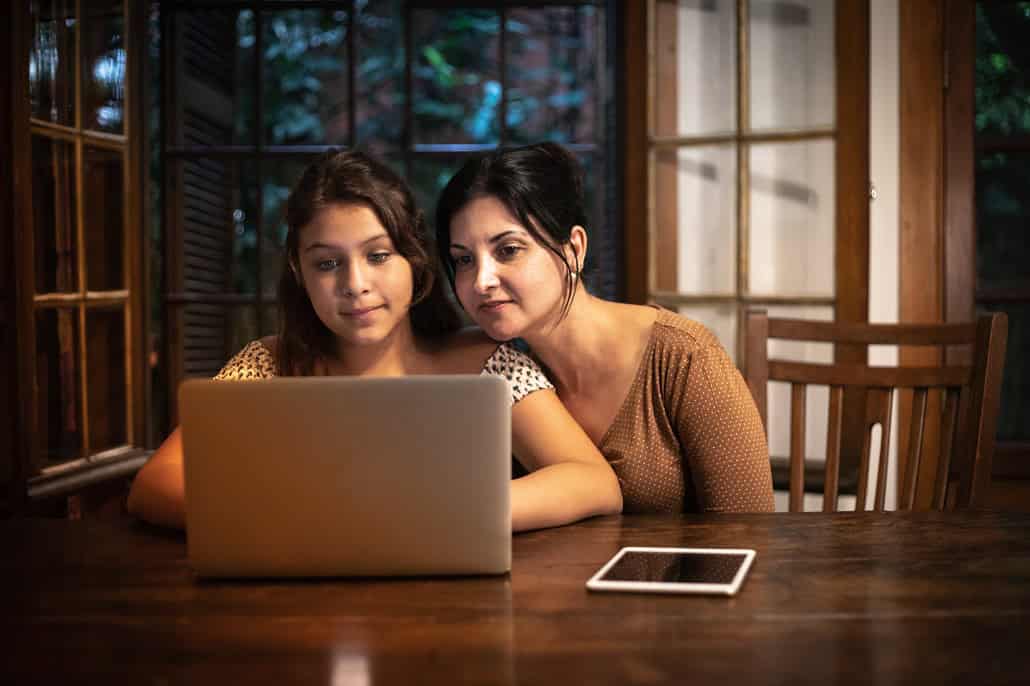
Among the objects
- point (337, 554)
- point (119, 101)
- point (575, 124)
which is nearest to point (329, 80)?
point (575, 124)

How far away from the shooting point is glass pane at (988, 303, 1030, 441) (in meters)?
2.93

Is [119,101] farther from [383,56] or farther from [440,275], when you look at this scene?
[383,56]

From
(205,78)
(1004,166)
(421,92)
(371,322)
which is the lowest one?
(371,322)

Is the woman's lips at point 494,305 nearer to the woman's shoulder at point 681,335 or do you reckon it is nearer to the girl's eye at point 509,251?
the girl's eye at point 509,251

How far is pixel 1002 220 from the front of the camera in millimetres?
2939

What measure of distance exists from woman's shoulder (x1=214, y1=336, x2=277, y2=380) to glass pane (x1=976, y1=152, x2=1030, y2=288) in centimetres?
201

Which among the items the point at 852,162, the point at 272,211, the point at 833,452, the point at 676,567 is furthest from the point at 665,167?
the point at 272,211

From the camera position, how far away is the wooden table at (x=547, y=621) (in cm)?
78

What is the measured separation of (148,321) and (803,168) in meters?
1.85

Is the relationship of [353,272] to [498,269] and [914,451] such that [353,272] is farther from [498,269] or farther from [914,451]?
[914,451]

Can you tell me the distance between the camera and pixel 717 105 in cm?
301

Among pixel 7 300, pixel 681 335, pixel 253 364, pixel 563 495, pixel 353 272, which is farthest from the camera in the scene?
pixel 7 300

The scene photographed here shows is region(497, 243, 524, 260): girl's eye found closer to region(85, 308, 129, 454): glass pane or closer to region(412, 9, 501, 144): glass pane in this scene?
region(85, 308, 129, 454): glass pane

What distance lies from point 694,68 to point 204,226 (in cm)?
186
